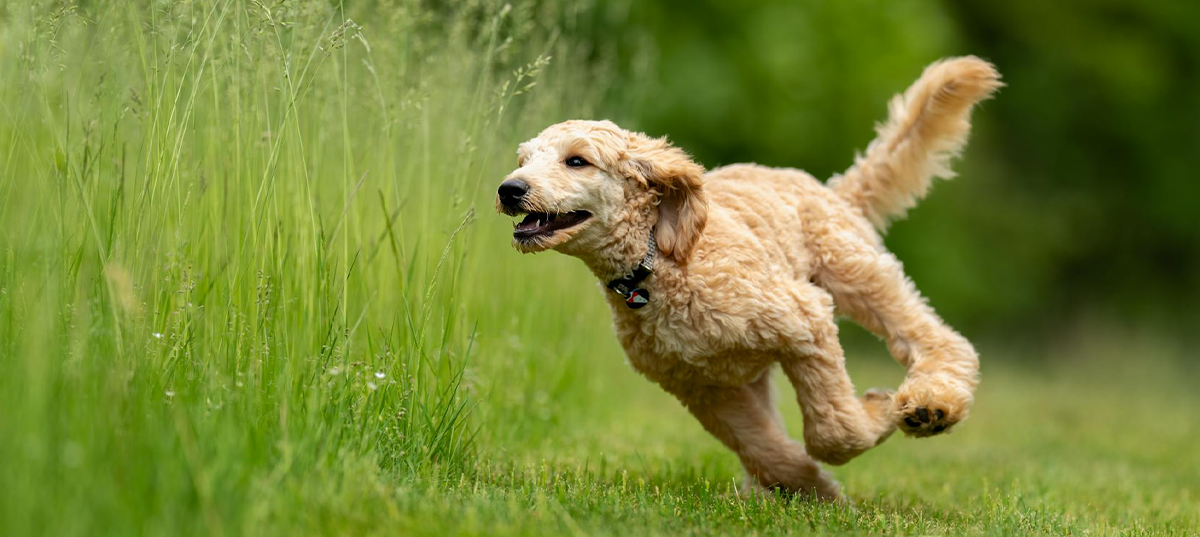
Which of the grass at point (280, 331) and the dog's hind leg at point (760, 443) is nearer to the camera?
the grass at point (280, 331)

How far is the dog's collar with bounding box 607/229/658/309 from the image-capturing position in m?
4.60

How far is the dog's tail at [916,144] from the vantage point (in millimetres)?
6016

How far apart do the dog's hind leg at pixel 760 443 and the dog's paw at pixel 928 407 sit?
1.81 feet

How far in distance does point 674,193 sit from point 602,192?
0.31m

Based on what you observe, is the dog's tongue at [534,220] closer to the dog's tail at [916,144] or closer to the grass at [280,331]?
the grass at [280,331]

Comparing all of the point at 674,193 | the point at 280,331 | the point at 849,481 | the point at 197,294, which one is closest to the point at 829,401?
the point at 674,193

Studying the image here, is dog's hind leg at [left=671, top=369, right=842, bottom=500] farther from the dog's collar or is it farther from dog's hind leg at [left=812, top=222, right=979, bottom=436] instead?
the dog's collar

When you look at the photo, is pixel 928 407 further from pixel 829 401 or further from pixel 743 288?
pixel 743 288

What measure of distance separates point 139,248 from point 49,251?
288 millimetres

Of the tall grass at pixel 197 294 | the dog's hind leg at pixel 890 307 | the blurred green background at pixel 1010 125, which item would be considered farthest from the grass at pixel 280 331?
the blurred green background at pixel 1010 125

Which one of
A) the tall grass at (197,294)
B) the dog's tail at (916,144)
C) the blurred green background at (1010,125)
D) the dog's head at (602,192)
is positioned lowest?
the tall grass at (197,294)

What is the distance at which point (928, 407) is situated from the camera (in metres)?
4.77

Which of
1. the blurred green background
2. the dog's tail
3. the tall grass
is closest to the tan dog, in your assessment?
the dog's tail

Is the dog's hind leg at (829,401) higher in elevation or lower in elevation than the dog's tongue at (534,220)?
lower
